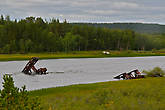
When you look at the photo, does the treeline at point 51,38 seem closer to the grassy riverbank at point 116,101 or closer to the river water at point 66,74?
the river water at point 66,74

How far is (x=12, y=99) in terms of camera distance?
7.45 metres

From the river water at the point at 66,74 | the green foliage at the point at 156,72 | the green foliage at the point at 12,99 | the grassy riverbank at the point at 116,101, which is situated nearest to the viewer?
the green foliage at the point at 12,99

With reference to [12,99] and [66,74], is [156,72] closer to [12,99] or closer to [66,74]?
[66,74]

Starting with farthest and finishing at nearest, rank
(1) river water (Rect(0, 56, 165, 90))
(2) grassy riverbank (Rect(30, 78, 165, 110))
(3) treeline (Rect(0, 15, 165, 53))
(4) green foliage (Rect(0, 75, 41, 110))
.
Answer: (3) treeline (Rect(0, 15, 165, 53))
(1) river water (Rect(0, 56, 165, 90))
(2) grassy riverbank (Rect(30, 78, 165, 110))
(4) green foliage (Rect(0, 75, 41, 110))

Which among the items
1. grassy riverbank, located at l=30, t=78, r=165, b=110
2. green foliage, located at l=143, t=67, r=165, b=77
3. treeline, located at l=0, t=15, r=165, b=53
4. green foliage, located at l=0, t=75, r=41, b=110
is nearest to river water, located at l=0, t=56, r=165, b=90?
green foliage, located at l=143, t=67, r=165, b=77

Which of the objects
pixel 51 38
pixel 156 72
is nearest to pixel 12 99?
pixel 156 72

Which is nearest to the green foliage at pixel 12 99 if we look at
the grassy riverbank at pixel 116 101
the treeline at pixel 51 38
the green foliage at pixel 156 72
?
the grassy riverbank at pixel 116 101

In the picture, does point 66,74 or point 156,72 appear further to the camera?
point 66,74

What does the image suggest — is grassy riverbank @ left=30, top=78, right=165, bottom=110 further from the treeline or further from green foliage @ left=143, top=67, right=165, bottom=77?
the treeline

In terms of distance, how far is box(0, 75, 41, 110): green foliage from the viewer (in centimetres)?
722

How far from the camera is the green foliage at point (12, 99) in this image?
7219 millimetres

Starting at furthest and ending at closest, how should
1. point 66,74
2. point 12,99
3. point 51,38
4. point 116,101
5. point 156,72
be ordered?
1. point 51,38
2. point 66,74
3. point 156,72
4. point 116,101
5. point 12,99

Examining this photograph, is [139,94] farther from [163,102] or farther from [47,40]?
[47,40]

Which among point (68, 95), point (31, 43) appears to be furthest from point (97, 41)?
point (68, 95)
